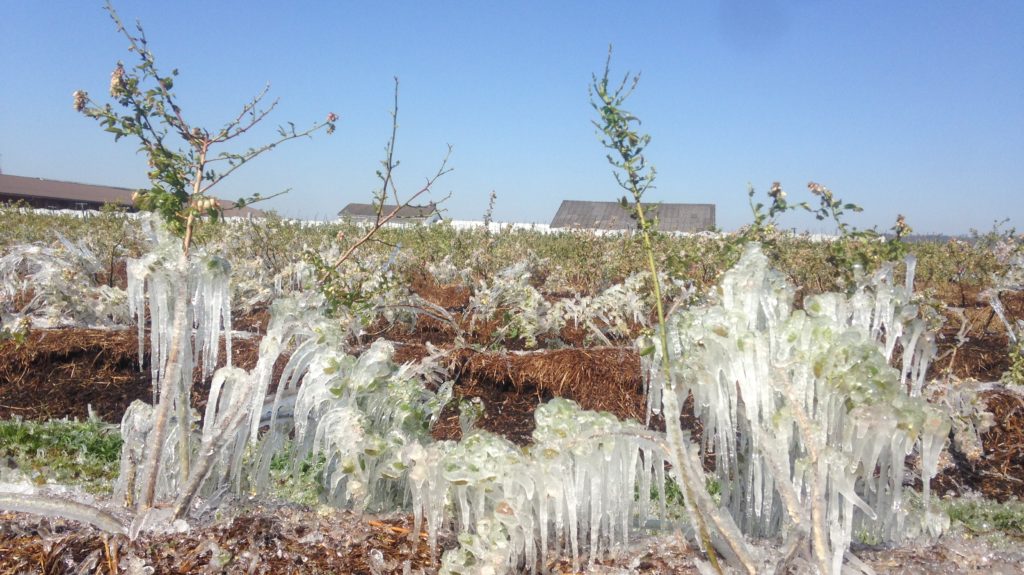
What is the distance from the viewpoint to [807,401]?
1.52 m

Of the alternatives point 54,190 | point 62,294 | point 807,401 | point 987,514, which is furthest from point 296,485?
point 54,190

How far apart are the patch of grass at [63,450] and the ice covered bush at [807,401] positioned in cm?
304

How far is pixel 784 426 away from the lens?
145cm

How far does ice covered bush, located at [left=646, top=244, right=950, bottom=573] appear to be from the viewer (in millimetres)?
1376

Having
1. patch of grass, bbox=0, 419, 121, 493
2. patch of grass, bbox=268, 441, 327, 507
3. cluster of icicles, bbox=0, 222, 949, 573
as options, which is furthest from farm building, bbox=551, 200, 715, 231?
cluster of icicles, bbox=0, 222, 949, 573

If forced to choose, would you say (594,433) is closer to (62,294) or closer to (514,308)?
(514,308)

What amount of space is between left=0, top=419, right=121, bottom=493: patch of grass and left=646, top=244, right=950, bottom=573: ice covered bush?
3040mm

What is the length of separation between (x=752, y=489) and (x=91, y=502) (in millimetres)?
1917

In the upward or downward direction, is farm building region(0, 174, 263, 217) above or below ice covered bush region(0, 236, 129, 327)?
above

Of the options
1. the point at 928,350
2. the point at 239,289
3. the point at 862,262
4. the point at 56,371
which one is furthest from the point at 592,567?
the point at 239,289

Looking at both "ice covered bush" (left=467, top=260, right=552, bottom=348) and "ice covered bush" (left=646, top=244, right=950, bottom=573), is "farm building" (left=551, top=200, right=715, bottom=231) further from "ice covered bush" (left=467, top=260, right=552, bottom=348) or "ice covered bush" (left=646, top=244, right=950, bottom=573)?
"ice covered bush" (left=646, top=244, right=950, bottom=573)

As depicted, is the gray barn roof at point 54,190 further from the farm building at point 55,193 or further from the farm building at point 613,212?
the farm building at point 613,212

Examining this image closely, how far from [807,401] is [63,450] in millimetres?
4208

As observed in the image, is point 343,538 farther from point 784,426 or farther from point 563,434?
point 784,426
